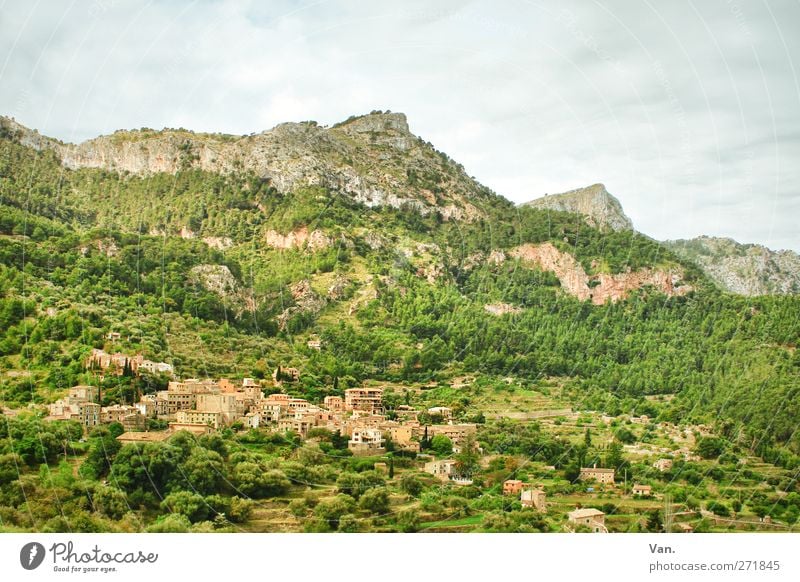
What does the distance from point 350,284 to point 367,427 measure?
12674mm

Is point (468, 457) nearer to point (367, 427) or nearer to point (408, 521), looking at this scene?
point (367, 427)

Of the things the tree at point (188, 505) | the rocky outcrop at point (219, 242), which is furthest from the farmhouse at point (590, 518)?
the rocky outcrop at point (219, 242)

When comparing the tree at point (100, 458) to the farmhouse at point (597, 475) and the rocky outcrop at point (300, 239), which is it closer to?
the farmhouse at point (597, 475)

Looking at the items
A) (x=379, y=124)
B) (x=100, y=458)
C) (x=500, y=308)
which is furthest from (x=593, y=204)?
(x=100, y=458)

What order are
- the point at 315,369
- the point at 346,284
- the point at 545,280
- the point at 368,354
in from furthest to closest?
the point at 545,280 < the point at 346,284 < the point at 368,354 < the point at 315,369

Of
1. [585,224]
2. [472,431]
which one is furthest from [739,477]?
[585,224]

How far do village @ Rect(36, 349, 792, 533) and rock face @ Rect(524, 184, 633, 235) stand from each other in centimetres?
2798

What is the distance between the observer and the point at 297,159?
39219 millimetres

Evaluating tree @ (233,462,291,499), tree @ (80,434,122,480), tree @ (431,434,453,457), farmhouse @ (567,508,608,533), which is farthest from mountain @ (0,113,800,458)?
farmhouse @ (567,508,608,533)

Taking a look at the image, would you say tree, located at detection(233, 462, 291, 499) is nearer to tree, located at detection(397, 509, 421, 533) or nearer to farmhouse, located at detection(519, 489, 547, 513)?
tree, located at detection(397, 509, 421, 533)

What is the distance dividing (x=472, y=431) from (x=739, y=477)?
20.6 feet

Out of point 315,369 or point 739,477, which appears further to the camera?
point 315,369

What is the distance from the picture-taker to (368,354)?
85.6ft

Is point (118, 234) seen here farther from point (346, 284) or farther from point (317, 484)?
point (317, 484)
